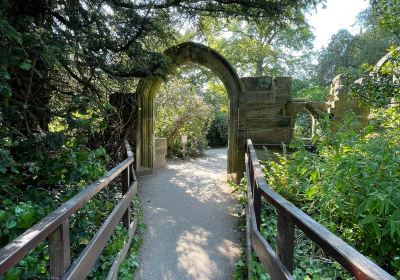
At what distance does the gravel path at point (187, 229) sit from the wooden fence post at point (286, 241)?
5.11 feet

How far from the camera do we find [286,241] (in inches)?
61.8

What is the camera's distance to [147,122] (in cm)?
697

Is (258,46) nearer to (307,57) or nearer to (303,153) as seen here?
(307,57)

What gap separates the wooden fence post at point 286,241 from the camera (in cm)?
155

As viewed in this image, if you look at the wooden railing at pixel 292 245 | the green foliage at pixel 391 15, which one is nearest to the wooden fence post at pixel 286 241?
the wooden railing at pixel 292 245

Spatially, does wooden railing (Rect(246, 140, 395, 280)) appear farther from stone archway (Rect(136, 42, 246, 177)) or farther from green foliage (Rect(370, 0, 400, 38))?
stone archway (Rect(136, 42, 246, 177))

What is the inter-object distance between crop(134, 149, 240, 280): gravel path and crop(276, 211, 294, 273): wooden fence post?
156 centimetres

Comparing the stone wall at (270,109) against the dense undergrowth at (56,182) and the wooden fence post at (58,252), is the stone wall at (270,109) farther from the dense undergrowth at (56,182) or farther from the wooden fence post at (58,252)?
the wooden fence post at (58,252)

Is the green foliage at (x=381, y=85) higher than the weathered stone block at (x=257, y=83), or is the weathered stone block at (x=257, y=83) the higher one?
the weathered stone block at (x=257, y=83)

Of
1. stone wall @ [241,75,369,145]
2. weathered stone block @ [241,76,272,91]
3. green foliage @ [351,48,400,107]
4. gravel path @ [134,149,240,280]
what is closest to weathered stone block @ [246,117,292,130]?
stone wall @ [241,75,369,145]

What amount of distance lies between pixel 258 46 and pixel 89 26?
1299 centimetres

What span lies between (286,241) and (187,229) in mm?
2649

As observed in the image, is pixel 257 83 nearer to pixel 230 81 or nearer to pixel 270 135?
pixel 230 81

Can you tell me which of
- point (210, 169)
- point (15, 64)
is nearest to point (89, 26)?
point (15, 64)
